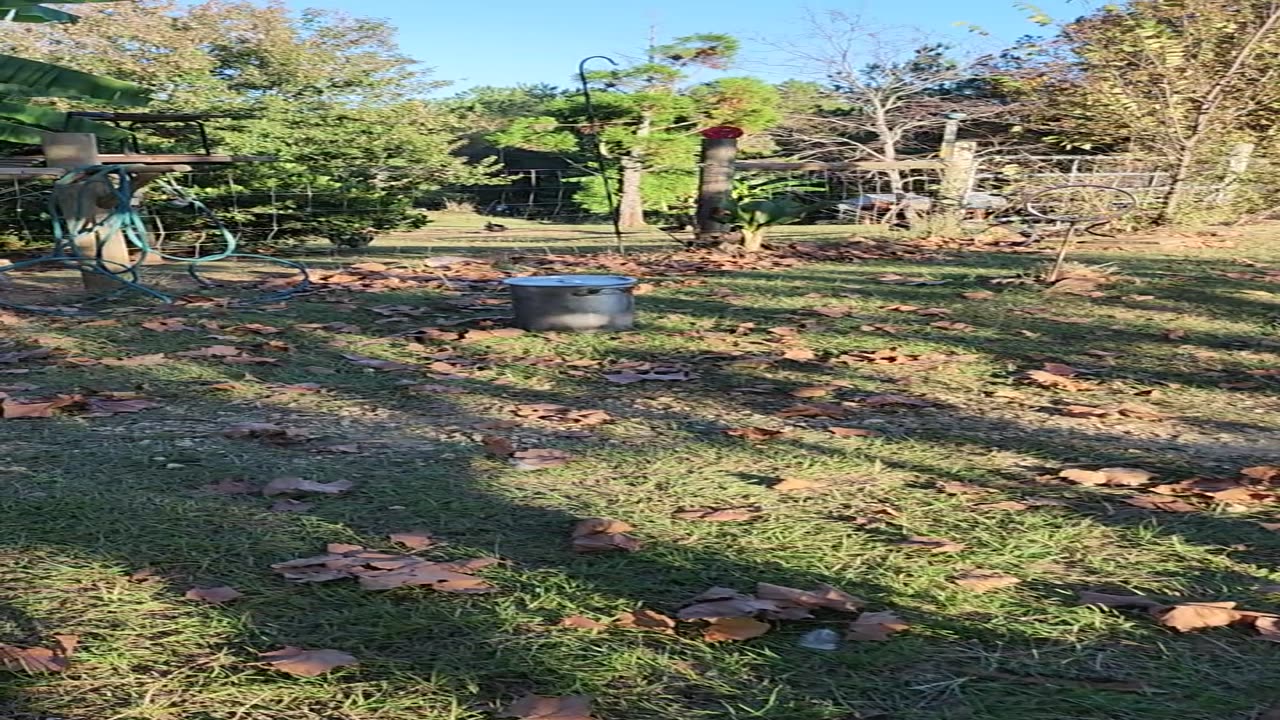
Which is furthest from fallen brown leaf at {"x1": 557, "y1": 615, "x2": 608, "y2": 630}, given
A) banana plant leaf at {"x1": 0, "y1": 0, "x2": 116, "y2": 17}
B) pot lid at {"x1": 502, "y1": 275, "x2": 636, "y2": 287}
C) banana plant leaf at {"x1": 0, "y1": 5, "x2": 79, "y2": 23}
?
banana plant leaf at {"x1": 0, "y1": 5, "x2": 79, "y2": 23}

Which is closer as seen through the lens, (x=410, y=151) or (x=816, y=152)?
(x=410, y=151)

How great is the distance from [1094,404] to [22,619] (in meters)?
3.06

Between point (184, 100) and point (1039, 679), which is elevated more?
point (184, 100)

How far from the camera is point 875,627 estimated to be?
5.76ft

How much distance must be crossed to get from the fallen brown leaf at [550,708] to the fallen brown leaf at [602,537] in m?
0.61

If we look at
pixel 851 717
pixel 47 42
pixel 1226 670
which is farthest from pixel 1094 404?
pixel 47 42

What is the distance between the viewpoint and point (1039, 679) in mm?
1601

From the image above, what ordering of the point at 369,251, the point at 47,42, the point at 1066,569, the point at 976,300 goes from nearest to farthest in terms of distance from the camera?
the point at 1066,569 < the point at 976,300 < the point at 369,251 < the point at 47,42

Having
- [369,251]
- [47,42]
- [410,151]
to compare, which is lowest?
[369,251]

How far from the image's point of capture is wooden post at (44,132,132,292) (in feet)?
20.4

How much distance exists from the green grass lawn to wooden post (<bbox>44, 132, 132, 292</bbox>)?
6.00ft

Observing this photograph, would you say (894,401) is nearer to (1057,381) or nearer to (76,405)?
(1057,381)

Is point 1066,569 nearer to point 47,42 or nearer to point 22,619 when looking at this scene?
point 22,619

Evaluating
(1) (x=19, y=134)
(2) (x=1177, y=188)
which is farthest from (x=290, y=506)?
(2) (x=1177, y=188)
